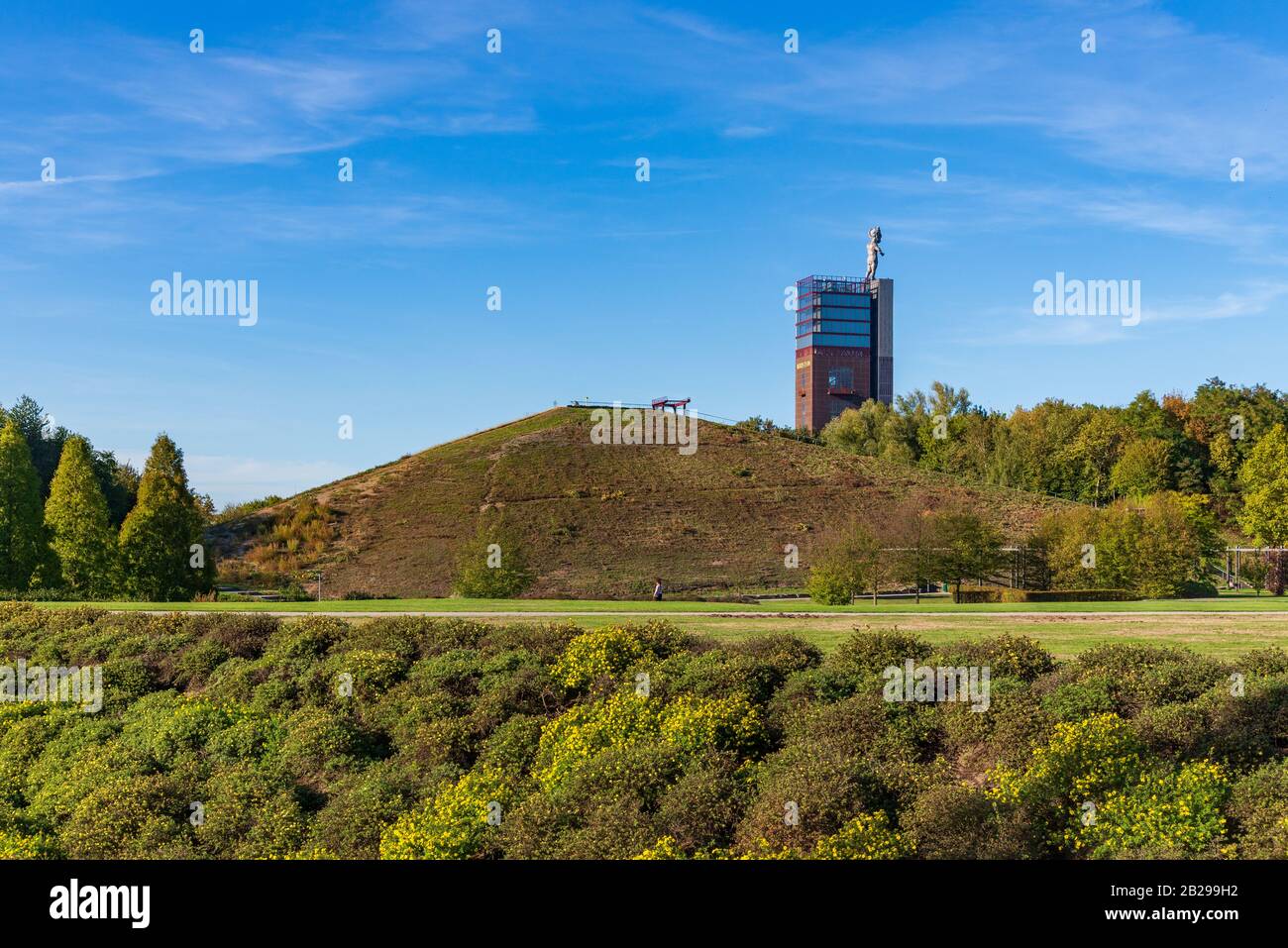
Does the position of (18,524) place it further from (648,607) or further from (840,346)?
(840,346)

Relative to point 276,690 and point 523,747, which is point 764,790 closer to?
point 523,747

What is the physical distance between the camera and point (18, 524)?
36531 mm

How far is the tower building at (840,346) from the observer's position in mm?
152750

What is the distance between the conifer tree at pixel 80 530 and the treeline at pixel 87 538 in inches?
1.4

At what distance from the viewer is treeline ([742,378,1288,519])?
8212cm
